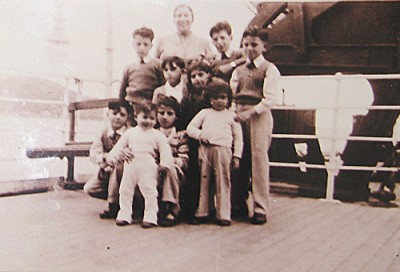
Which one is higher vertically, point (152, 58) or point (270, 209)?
point (152, 58)

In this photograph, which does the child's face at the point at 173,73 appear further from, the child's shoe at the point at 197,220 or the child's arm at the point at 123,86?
the child's shoe at the point at 197,220

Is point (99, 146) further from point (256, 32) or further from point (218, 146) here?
point (256, 32)

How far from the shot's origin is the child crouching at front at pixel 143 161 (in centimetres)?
293

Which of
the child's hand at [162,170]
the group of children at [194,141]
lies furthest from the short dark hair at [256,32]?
the child's hand at [162,170]

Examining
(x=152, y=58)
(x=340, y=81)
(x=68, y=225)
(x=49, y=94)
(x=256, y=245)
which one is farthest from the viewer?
(x=49, y=94)

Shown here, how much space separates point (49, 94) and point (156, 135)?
2.37m

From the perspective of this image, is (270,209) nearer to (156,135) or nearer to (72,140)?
(156,135)

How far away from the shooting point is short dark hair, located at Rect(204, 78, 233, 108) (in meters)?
3.07

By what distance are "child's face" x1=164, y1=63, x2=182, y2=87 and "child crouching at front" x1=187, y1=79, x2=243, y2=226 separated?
276 mm

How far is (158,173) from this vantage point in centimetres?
301

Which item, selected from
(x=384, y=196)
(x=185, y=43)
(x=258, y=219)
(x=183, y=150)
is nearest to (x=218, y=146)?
(x=183, y=150)

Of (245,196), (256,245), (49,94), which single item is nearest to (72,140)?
(49,94)

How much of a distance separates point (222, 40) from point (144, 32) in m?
0.58

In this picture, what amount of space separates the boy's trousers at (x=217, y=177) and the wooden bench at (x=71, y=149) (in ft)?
3.69
